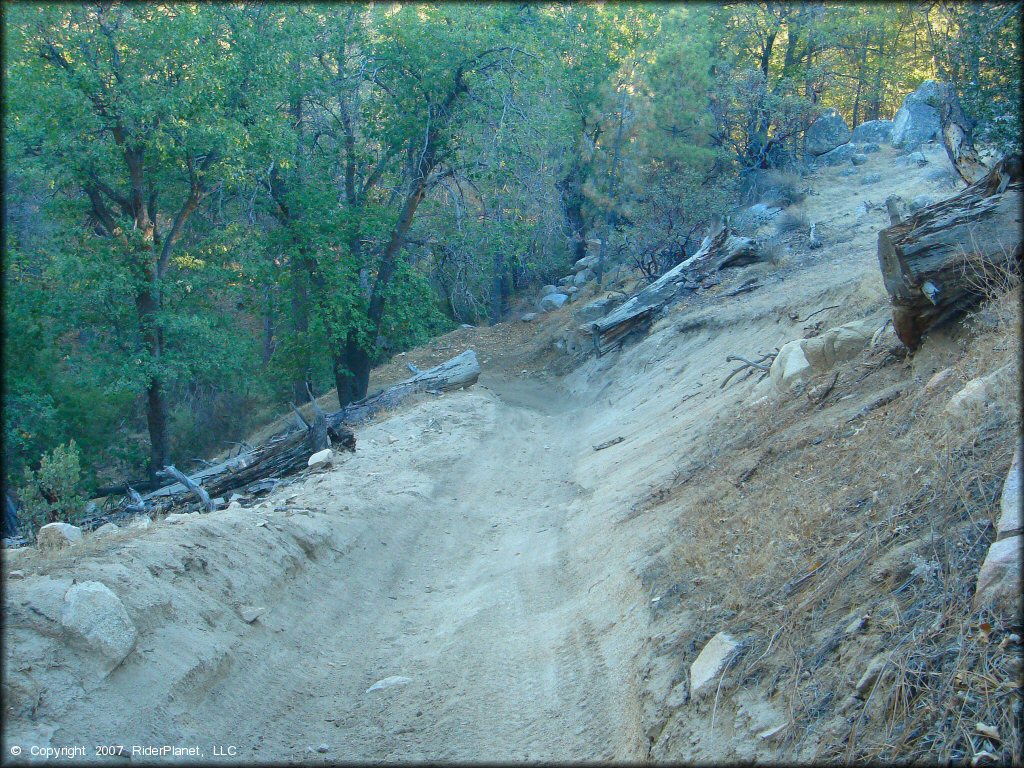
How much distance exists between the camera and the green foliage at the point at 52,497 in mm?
9875

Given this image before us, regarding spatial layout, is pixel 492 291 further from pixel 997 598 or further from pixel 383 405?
pixel 997 598

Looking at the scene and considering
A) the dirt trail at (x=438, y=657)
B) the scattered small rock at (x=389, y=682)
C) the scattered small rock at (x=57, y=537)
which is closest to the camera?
the dirt trail at (x=438, y=657)

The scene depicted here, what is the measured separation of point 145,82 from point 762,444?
1215cm

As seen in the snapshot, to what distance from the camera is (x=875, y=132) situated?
91.2ft

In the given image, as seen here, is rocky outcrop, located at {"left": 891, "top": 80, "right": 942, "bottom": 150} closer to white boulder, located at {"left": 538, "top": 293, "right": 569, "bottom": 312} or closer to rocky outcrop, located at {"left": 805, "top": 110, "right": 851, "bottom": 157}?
rocky outcrop, located at {"left": 805, "top": 110, "right": 851, "bottom": 157}

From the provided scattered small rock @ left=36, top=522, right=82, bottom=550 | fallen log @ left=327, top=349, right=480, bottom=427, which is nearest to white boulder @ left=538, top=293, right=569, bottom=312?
fallen log @ left=327, top=349, right=480, bottom=427

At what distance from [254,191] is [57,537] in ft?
37.1

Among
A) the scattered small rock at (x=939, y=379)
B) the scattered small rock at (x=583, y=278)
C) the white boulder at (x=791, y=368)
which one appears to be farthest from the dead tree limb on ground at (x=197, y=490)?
the scattered small rock at (x=583, y=278)

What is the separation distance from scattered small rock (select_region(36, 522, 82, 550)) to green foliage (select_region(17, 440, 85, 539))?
3.33 m

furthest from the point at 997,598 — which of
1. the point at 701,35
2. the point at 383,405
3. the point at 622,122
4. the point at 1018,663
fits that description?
the point at 701,35

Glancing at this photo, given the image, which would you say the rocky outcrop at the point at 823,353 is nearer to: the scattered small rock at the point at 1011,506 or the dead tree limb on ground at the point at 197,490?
the scattered small rock at the point at 1011,506

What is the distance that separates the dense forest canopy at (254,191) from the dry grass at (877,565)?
5875mm

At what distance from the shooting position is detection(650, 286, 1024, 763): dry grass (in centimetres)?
316

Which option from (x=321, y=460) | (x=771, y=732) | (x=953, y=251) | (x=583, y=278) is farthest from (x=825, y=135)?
(x=771, y=732)
